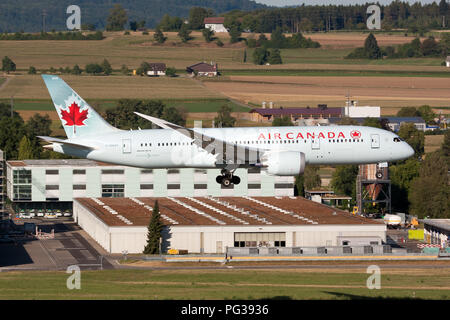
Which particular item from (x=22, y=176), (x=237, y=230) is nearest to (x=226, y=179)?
(x=237, y=230)

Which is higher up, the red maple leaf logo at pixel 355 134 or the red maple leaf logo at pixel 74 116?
the red maple leaf logo at pixel 74 116

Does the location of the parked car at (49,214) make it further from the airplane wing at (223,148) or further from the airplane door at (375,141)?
the airplane door at (375,141)

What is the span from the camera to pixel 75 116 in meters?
94.1

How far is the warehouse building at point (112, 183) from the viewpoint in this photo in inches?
7101

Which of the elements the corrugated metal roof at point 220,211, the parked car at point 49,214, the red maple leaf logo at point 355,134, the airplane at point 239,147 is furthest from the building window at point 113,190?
the red maple leaf logo at point 355,134

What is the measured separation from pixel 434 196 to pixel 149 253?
3017 inches

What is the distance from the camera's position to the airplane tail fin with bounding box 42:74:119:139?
93875mm

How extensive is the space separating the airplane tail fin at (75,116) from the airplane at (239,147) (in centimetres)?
78

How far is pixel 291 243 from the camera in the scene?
140 metres

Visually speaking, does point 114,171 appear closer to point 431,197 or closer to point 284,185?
point 284,185

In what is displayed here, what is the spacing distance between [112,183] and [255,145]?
98.9m

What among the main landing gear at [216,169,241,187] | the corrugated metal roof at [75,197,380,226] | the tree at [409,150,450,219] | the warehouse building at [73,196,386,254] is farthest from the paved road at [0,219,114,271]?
the tree at [409,150,450,219]

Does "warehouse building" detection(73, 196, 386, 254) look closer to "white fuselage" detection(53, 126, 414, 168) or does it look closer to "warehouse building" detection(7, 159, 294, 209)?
"warehouse building" detection(7, 159, 294, 209)
